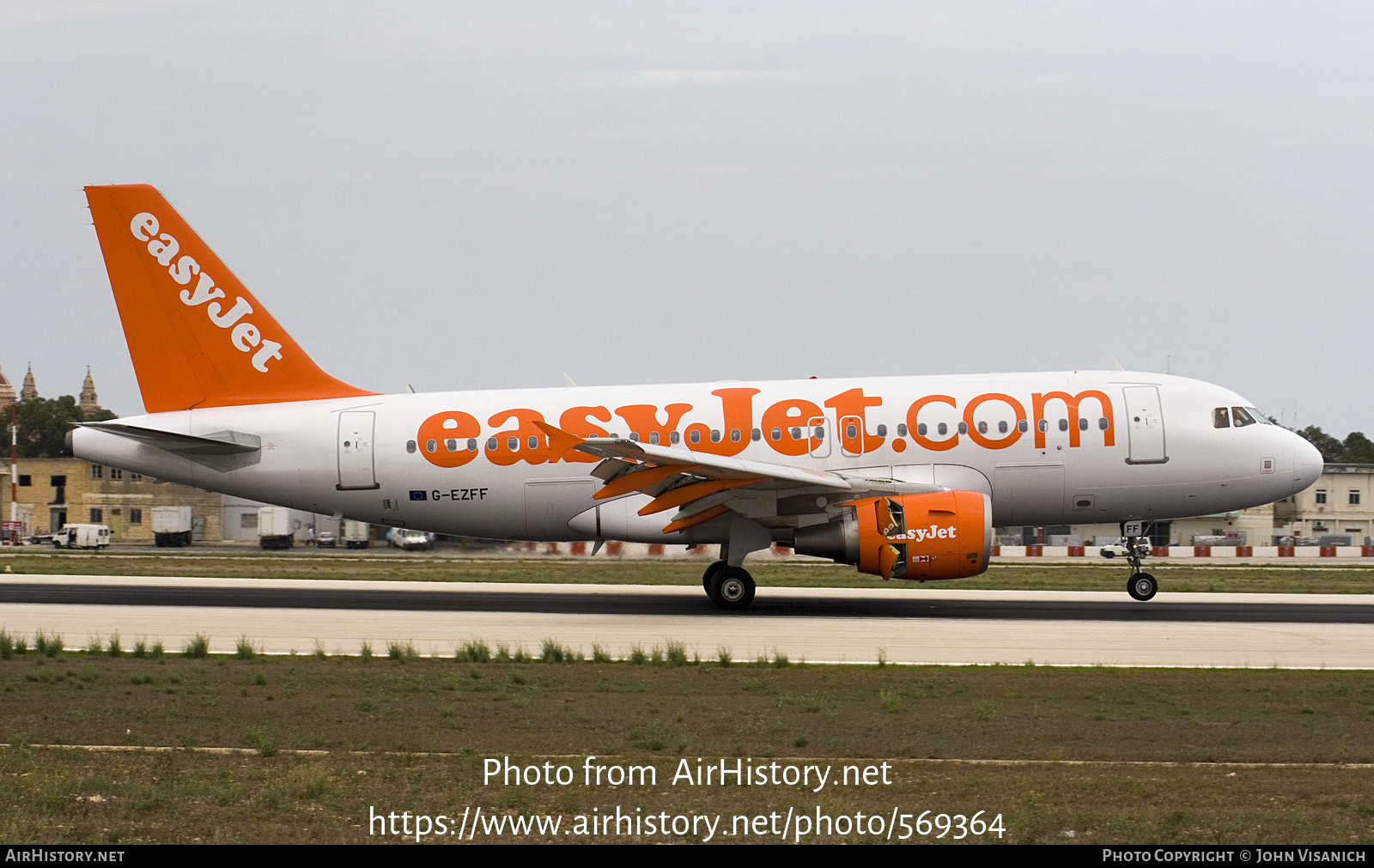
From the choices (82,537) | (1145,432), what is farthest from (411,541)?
(1145,432)

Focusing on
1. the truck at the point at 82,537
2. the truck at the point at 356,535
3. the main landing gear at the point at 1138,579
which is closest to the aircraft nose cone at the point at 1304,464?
the main landing gear at the point at 1138,579

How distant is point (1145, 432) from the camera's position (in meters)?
25.1

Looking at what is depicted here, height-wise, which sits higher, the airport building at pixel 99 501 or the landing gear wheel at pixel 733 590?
the airport building at pixel 99 501

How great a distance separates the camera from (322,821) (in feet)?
28.6

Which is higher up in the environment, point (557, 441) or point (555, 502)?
point (557, 441)

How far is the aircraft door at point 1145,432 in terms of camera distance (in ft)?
Answer: 82.3

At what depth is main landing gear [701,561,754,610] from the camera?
24.7 meters

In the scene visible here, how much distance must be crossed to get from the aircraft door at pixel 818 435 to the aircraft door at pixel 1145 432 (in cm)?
552

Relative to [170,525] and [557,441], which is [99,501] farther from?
[557,441]

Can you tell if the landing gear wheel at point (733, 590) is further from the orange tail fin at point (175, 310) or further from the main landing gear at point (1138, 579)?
the orange tail fin at point (175, 310)

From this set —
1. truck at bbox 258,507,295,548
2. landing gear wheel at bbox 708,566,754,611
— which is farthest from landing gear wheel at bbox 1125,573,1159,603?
truck at bbox 258,507,295,548

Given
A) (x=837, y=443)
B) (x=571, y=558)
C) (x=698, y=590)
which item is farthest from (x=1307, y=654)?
(x=571, y=558)

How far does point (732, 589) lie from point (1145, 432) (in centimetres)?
813

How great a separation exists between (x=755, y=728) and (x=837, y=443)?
13.2 meters
